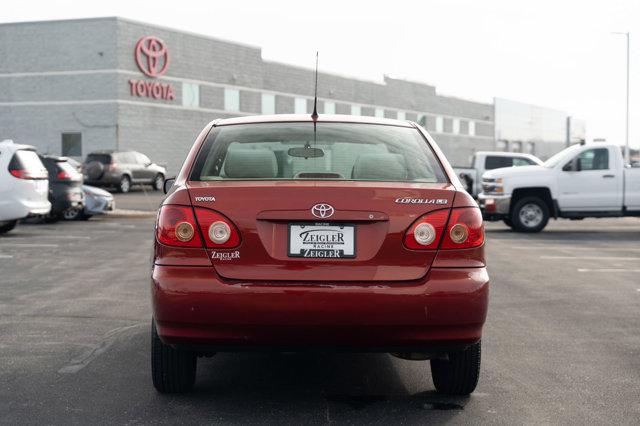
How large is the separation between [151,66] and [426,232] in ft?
136

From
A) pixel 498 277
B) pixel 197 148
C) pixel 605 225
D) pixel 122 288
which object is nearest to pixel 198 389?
pixel 197 148

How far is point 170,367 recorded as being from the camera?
4824 mm

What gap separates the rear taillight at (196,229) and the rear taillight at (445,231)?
88 centimetres

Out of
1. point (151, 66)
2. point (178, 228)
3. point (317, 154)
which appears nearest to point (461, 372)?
point (317, 154)

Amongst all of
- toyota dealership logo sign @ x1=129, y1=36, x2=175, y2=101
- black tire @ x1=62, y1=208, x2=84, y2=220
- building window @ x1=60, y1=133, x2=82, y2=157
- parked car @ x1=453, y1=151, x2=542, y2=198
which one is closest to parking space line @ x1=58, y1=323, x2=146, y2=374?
black tire @ x1=62, y1=208, x2=84, y2=220

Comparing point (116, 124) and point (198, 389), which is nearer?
point (198, 389)

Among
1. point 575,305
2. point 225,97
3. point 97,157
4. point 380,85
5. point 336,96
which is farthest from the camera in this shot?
point 380,85

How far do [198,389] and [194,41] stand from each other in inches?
1728

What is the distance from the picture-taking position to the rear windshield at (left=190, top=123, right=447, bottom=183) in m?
4.80

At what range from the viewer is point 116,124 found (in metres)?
42.5

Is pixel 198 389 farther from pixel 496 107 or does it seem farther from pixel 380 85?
pixel 496 107

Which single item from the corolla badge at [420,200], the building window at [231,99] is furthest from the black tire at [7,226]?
the building window at [231,99]

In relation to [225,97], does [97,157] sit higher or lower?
lower

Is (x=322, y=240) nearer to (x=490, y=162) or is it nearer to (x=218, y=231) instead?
(x=218, y=231)
